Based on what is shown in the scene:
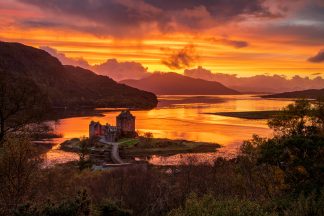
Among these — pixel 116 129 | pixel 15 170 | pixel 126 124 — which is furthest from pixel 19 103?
pixel 126 124

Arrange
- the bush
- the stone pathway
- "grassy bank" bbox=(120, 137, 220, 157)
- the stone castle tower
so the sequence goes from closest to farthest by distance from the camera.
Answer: the bush → the stone pathway → "grassy bank" bbox=(120, 137, 220, 157) → the stone castle tower

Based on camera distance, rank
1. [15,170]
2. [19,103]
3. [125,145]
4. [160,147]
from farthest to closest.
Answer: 1. [125,145]
2. [160,147]
3. [15,170]
4. [19,103]

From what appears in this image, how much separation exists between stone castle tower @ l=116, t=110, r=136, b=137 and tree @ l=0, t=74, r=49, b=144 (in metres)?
80.5

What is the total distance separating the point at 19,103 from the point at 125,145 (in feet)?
233

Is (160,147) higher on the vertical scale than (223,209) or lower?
lower

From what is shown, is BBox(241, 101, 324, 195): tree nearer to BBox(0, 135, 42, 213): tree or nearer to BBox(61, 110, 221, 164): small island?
BBox(0, 135, 42, 213): tree

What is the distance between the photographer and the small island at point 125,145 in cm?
8606

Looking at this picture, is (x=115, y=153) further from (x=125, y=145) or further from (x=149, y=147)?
(x=149, y=147)

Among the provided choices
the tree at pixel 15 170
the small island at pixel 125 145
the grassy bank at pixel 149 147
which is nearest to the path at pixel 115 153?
the small island at pixel 125 145

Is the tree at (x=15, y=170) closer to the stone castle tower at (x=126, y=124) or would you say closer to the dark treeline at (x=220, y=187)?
the dark treeline at (x=220, y=187)

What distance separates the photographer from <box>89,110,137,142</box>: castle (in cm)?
10244

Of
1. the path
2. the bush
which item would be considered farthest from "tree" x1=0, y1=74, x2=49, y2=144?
the path

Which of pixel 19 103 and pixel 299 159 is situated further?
pixel 299 159

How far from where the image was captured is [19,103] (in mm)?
25141
